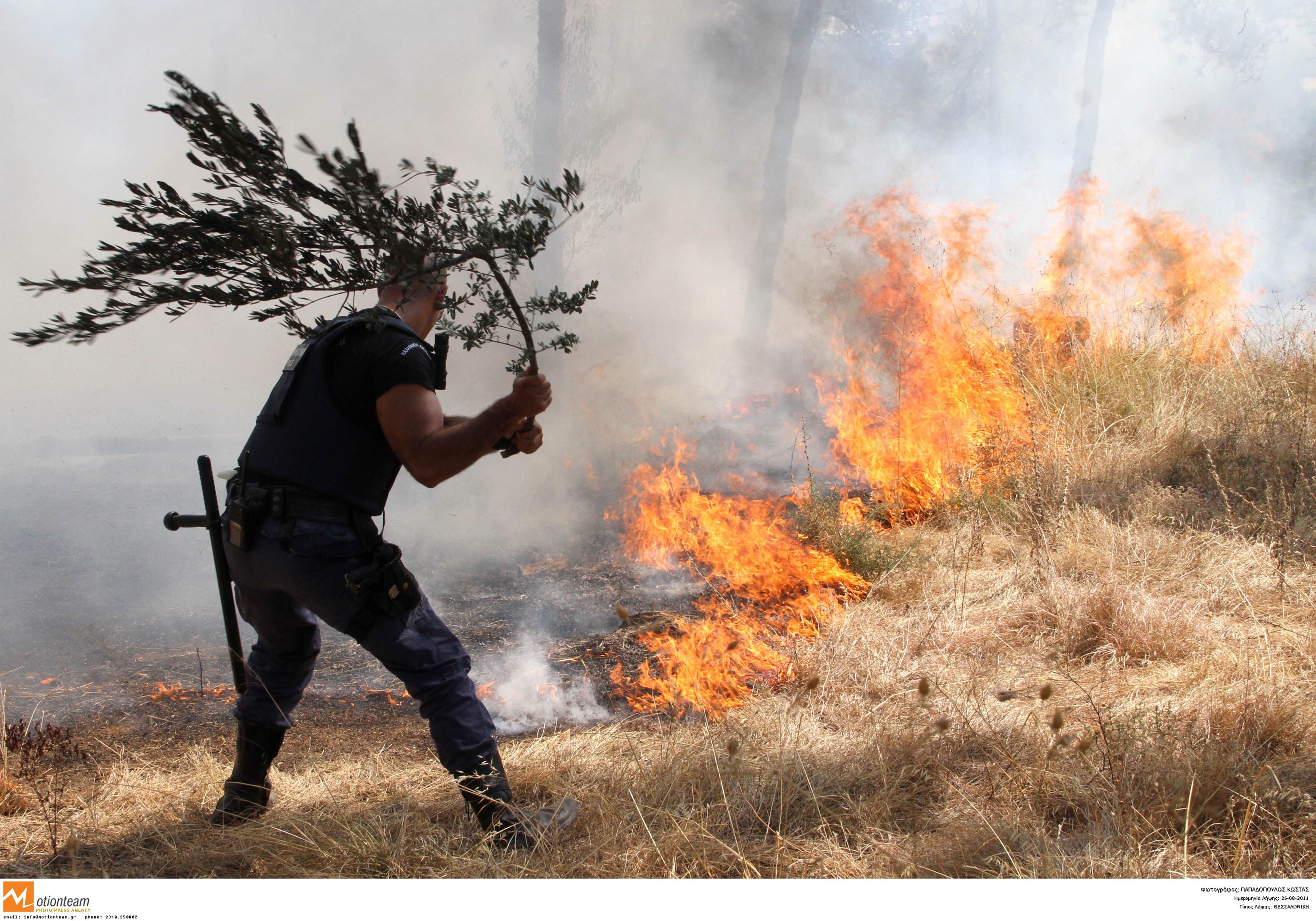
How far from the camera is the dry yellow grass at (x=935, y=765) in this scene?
196 cm

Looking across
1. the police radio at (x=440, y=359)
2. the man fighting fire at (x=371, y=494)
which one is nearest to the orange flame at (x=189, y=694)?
the man fighting fire at (x=371, y=494)

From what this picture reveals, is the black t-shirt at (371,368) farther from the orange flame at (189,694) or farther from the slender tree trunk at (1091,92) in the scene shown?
the slender tree trunk at (1091,92)

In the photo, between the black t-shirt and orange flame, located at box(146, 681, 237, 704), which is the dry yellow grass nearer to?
orange flame, located at box(146, 681, 237, 704)

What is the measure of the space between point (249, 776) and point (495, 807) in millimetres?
920

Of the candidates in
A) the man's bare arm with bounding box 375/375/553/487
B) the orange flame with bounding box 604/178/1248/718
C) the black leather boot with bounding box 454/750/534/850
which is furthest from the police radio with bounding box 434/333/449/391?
the orange flame with bounding box 604/178/1248/718

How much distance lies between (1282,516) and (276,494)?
199 inches

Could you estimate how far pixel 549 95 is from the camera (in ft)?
30.5

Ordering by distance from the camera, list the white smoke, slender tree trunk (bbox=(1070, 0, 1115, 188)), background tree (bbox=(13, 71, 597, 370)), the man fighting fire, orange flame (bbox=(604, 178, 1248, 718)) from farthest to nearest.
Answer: slender tree trunk (bbox=(1070, 0, 1115, 188)) < orange flame (bbox=(604, 178, 1248, 718)) < the white smoke < the man fighting fire < background tree (bbox=(13, 71, 597, 370))

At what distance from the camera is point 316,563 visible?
6.84 feet

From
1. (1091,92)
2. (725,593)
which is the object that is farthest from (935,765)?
(1091,92)

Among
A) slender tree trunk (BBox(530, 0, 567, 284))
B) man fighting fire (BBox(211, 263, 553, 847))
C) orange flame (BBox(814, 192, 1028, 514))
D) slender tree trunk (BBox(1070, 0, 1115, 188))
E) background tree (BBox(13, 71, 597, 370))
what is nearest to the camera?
background tree (BBox(13, 71, 597, 370))

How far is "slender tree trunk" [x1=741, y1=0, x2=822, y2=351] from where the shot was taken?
34.5ft
